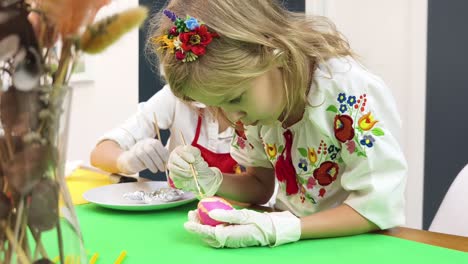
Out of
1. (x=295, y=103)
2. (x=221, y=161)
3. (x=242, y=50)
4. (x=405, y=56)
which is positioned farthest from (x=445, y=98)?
(x=242, y=50)

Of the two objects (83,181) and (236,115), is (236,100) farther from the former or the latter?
(83,181)

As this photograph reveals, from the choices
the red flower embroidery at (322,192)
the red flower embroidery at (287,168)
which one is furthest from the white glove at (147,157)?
the red flower embroidery at (322,192)

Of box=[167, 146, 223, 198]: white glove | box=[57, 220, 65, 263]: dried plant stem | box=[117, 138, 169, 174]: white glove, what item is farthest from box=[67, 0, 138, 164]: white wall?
box=[57, 220, 65, 263]: dried plant stem

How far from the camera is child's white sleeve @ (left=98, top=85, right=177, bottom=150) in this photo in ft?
5.73

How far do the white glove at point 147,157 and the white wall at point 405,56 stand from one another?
1.37m

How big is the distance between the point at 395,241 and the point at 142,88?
6.00 feet

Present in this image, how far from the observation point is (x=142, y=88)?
2.67 meters

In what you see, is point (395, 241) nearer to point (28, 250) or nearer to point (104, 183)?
point (28, 250)

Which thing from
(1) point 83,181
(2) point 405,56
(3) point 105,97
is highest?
(2) point 405,56

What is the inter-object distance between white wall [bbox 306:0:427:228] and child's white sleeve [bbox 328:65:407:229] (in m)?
1.48

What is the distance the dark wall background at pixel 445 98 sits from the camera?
2332mm

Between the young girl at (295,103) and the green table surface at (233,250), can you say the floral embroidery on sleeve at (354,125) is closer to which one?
the young girl at (295,103)

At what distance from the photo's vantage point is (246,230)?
98cm

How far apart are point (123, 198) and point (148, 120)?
0.54m
